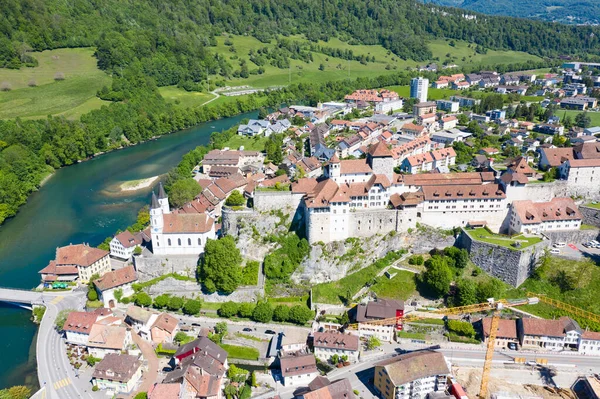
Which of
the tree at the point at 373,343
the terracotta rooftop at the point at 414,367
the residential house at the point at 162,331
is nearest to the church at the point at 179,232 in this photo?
the residential house at the point at 162,331

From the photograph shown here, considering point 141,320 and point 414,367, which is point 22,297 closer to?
point 141,320

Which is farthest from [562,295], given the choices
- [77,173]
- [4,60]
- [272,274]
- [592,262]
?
[4,60]

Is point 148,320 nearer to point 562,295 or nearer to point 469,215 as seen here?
point 469,215

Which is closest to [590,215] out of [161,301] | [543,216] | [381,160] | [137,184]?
[543,216]

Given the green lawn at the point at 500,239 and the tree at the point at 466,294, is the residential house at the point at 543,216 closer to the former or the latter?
the green lawn at the point at 500,239

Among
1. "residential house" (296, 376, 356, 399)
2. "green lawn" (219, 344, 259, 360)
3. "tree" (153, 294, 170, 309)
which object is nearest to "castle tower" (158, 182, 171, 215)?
"tree" (153, 294, 170, 309)

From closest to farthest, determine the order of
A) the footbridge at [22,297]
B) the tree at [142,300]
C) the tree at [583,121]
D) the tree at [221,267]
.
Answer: the tree at [221,267] < the tree at [142,300] < the footbridge at [22,297] < the tree at [583,121]
